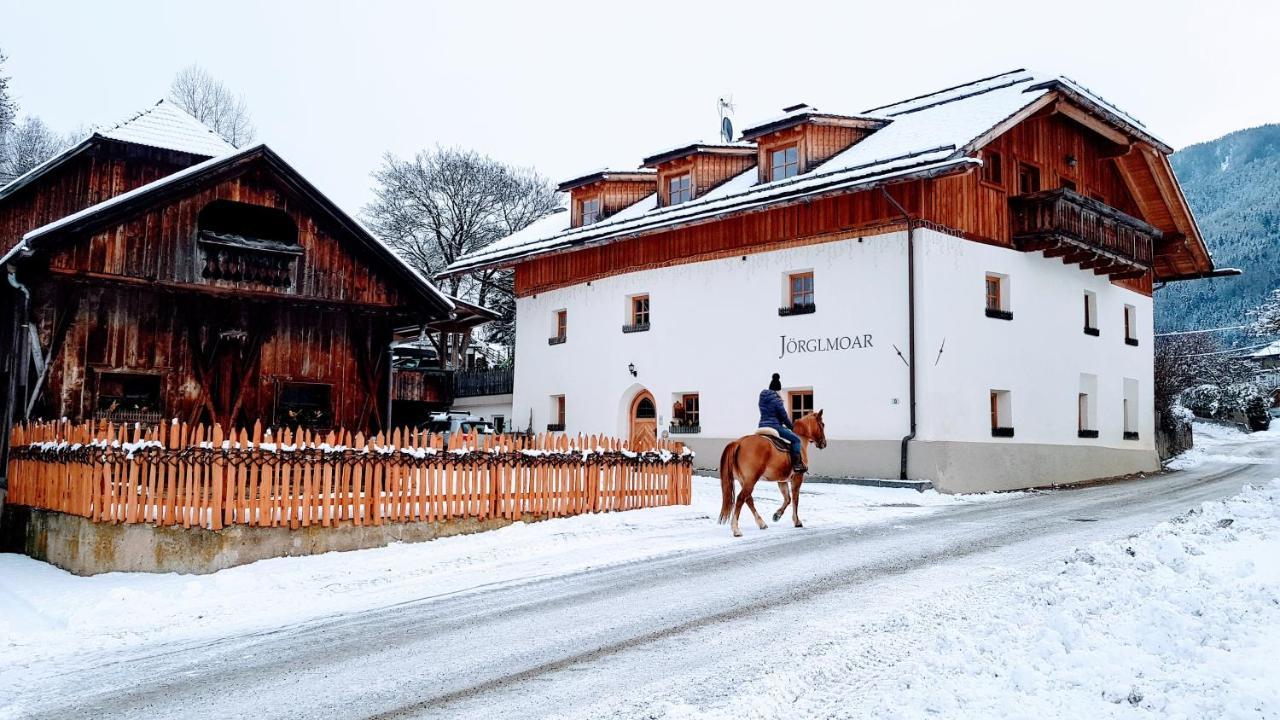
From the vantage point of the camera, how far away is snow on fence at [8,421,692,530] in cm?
1202

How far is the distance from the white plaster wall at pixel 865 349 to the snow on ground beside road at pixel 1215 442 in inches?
199

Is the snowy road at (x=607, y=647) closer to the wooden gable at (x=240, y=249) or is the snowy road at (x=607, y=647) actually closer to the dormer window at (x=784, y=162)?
the wooden gable at (x=240, y=249)

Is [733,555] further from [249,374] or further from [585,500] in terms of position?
[249,374]

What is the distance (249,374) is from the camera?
18.0 metres

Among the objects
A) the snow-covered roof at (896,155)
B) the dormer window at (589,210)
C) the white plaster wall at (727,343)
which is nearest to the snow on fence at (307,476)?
the white plaster wall at (727,343)

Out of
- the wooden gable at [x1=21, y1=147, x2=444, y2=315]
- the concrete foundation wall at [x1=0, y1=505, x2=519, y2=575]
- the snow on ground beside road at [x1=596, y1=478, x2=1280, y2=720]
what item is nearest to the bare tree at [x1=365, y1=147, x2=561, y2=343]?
the wooden gable at [x1=21, y1=147, x2=444, y2=315]

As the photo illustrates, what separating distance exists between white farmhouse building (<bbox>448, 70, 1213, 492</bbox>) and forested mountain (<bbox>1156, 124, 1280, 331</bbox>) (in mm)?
88140

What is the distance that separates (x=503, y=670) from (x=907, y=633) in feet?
9.66

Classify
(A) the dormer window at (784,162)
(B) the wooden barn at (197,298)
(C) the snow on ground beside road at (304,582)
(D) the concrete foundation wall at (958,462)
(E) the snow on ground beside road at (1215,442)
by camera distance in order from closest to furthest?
(C) the snow on ground beside road at (304,582) < (B) the wooden barn at (197,298) < (D) the concrete foundation wall at (958,462) < (A) the dormer window at (784,162) < (E) the snow on ground beside road at (1215,442)

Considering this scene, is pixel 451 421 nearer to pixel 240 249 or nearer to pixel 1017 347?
pixel 240 249

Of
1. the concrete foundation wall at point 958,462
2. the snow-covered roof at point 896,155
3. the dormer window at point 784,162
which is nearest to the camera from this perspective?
the snow-covered roof at point 896,155

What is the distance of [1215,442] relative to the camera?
4588cm

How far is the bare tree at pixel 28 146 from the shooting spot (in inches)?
1614

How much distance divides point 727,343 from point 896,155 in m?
6.27
